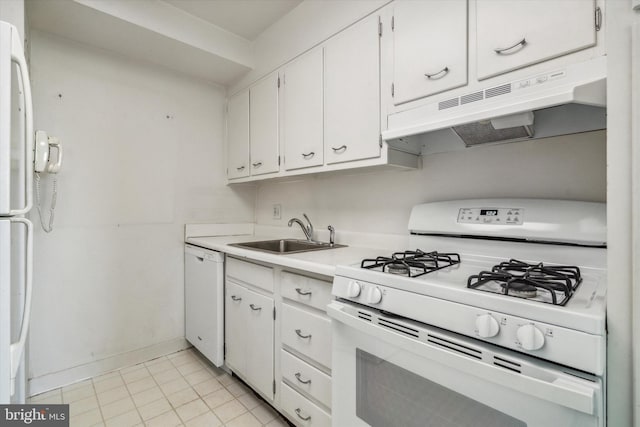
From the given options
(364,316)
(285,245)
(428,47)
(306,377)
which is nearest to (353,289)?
(364,316)

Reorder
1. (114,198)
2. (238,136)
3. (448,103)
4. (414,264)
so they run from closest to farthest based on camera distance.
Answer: (414,264) → (448,103) → (114,198) → (238,136)

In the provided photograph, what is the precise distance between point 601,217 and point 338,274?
3.03 feet

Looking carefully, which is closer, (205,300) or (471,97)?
(471,97)

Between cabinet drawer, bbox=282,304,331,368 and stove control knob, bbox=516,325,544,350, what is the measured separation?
740 millimetres

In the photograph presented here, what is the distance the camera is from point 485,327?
0.70 m

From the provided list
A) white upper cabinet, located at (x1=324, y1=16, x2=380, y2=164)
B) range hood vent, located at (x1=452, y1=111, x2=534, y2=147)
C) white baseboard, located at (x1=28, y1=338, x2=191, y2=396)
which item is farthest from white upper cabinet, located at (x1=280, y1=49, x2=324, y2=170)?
white baseboard, located at (x1=28, y1=338, x2=191, y2=396)

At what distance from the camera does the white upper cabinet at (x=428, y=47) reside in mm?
1159

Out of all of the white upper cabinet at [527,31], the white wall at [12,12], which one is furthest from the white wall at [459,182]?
the white wall at [12,12]

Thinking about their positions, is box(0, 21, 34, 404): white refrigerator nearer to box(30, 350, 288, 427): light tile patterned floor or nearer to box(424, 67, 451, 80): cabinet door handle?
box(30, 350, 288, 427): light tile patterned floor

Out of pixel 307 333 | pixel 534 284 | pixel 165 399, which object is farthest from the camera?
pixel 165 399

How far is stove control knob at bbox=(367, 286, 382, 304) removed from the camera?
36.4 inches

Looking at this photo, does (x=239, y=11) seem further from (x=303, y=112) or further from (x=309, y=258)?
(x=309, y=258)

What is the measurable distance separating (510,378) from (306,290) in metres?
0.83

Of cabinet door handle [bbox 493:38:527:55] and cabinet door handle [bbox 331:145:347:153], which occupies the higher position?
cabinet door handle [bbox 493:38:527:55]
